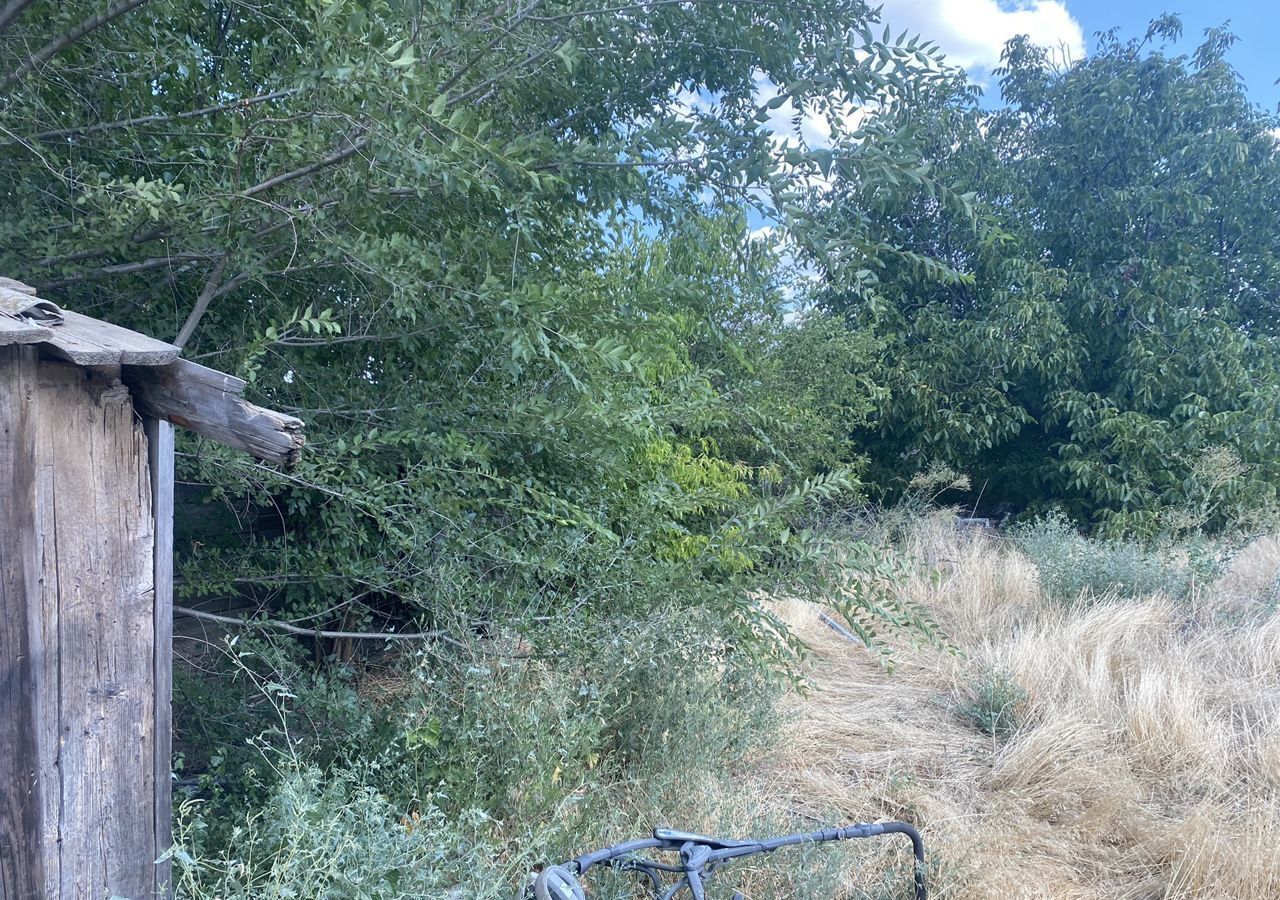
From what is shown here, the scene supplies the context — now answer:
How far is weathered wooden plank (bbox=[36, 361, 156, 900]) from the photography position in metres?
1.97

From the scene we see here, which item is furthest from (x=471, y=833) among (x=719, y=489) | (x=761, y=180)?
(x=719, y=489)

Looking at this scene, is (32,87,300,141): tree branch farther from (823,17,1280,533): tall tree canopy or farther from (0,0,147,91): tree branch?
(823,17,1280,533): tall tree canopy

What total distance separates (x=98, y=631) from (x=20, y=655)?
0.17 meters

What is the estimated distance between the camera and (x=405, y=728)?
2873mm

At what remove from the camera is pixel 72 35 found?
8.35 ft

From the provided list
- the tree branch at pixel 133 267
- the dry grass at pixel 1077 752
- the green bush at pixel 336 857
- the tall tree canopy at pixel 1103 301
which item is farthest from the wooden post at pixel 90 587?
the tall tree canopy at pixel 1103 301

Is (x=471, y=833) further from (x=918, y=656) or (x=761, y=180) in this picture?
(x=918, y=656)

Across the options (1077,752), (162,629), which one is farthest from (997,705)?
(162,629)

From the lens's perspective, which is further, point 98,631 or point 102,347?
point 98,631

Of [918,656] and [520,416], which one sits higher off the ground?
[520,416]

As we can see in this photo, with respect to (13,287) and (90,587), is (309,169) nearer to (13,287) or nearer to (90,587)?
(13,287)

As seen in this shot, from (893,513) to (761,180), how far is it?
8.08 m

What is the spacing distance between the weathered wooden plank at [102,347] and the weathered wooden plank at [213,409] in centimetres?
9

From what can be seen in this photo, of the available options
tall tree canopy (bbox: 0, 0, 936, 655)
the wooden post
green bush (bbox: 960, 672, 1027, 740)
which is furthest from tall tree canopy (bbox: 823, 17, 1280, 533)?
the wooden post
